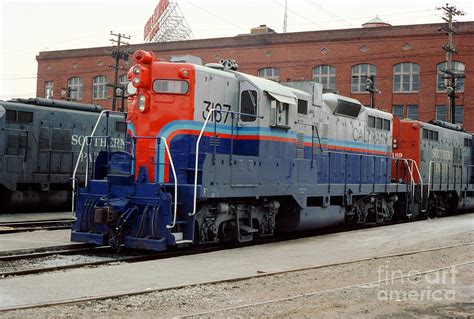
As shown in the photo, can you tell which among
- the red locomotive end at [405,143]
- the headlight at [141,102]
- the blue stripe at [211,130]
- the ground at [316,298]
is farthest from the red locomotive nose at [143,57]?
the red locomotive end at [405,143]

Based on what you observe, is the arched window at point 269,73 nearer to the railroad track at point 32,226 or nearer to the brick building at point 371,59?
the brick building at point 371,59

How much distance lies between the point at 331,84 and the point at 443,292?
1686 inches

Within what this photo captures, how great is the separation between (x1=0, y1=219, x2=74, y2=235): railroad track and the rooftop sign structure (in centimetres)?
4750

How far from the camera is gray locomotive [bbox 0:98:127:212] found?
18.7m

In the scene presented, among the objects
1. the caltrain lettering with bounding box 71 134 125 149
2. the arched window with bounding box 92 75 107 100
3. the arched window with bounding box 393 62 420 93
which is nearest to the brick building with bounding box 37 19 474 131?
the arched window with bounding box 393 62 420 93

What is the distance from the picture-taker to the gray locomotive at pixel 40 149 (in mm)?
18734

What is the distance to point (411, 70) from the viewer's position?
4722 cm

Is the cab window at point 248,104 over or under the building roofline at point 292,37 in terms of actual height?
under

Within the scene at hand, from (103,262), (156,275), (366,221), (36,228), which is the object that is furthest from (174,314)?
(366,221)

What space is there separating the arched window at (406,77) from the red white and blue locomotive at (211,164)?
3366 centimetres

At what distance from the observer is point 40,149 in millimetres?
19562

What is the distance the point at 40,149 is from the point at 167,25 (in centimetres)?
4579

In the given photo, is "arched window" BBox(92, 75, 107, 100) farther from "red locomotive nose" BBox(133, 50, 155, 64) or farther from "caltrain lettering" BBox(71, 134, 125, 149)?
"red locomotive nose" BBox(133, 50, 155, 64)

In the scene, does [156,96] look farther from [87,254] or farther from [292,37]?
[292,37]
